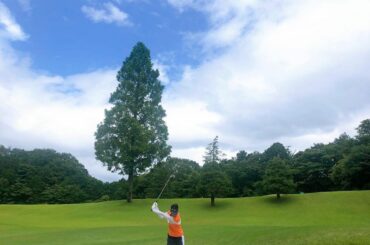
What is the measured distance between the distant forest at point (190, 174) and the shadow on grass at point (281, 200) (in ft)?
12.7

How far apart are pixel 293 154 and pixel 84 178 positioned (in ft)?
162

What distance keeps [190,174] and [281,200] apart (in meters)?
24.6

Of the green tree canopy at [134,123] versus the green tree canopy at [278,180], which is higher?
the green tree canopy at [134,123]

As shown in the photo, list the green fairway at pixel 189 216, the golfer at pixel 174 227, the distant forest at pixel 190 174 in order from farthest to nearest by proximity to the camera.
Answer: the distant forest at pixel 190 174 → the green fairway at pixel 189 216 → the golfer at pixel 174 227

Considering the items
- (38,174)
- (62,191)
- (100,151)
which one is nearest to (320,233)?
(100,151)

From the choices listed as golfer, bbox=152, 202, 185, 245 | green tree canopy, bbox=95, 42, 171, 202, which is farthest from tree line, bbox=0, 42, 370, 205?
golfer, bbox=152, 202, 185, 245

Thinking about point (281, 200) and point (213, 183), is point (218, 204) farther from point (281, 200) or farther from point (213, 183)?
point (281, 200)

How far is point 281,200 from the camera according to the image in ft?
168

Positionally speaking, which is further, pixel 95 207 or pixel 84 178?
pixel 84 178

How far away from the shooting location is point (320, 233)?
2027cm

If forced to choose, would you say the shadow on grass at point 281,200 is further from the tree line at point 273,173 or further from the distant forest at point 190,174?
the distant forest at point 190,174

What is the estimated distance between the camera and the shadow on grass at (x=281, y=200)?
164 ft

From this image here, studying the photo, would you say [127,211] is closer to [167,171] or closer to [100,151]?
[100,151]

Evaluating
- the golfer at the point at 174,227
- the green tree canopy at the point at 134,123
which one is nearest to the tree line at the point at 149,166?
the green tree canopy at the point at 134,123
